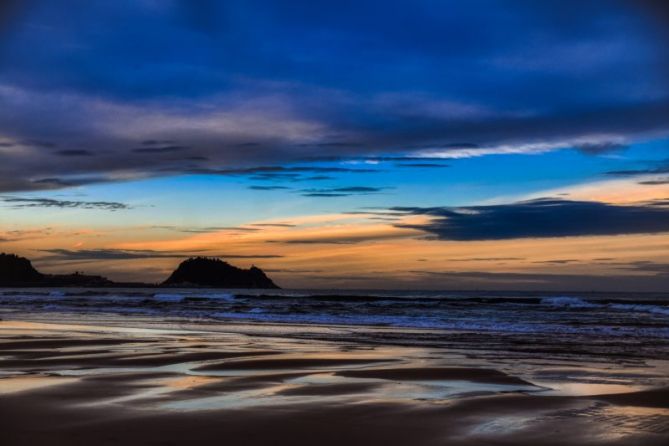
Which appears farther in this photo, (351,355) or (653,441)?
(351,355)

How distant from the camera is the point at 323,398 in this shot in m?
7.13

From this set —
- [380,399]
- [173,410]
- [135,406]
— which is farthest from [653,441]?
[135,406]

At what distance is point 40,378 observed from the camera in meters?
8.44

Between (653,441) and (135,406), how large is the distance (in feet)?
14.8

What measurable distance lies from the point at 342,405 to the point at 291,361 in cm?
406

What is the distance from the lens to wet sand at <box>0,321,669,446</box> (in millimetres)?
5414

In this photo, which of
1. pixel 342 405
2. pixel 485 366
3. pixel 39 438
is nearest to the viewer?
pixel 39 438

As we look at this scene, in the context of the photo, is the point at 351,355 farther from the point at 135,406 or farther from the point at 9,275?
the point at 9,275

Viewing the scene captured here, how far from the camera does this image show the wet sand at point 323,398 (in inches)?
213

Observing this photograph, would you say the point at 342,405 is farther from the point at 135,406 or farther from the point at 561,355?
the point at 561,355

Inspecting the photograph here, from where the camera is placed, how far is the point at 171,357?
11.0 m

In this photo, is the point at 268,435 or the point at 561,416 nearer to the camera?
the point at 268,435

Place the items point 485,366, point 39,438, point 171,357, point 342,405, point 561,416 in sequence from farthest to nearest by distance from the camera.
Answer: point 171,357 → point 485,366 → point 342,405 → point 561,416 → point 39,438

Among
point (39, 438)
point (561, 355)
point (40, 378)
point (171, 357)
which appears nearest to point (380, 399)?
→ point (39, 438)
